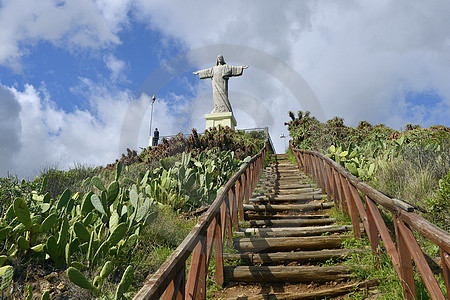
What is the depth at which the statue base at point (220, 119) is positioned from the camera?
1988 centimetres

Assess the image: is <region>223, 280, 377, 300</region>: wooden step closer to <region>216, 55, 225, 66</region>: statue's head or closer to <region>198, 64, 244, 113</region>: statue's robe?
<region>198, 64, 244, 113</region>: statue's robe

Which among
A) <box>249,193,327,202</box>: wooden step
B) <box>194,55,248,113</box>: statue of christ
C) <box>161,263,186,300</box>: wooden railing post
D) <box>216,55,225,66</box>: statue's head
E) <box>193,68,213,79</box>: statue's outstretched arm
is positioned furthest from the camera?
<box>216,55,225,66</box>: statue's head

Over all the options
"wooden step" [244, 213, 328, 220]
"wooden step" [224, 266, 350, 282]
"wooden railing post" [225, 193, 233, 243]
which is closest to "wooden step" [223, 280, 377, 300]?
"wooden step" [224, 266, 350, 282]

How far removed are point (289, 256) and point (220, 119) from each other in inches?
646

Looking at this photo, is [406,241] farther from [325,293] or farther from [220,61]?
[220,61]

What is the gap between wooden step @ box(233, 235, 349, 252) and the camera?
14.2ft

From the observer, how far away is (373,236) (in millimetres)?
3445

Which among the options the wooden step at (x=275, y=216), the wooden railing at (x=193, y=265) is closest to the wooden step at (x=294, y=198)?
the wooden step at (x=275, y=216)

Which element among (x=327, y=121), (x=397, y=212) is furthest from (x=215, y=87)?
(x=397, y=212)

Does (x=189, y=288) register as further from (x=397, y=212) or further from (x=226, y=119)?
(x=226, y=119)

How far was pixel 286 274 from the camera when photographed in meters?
3.62

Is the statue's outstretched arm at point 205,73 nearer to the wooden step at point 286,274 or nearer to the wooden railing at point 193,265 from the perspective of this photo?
the wooden railing at point 193,265

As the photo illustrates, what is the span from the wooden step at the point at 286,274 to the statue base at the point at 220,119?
16282 mm

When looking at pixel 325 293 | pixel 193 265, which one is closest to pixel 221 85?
pixel 325 293
